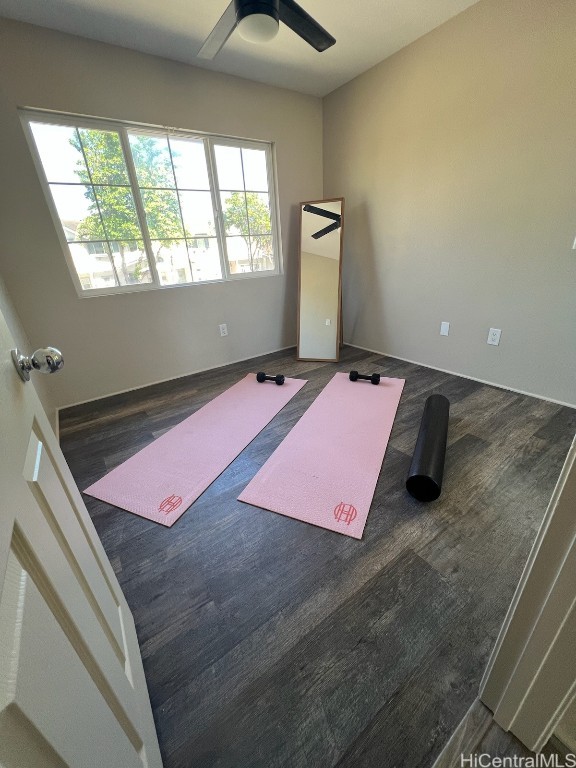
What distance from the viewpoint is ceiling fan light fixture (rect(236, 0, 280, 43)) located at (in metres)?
1.38

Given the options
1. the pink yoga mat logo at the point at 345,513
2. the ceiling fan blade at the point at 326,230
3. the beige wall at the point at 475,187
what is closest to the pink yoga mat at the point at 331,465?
the pink yoga mat logo at the point at 345,513

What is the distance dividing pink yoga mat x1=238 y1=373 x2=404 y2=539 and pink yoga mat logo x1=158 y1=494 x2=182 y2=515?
32 cm

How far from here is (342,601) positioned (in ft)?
3.81

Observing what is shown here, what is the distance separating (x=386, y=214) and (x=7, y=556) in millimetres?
3432

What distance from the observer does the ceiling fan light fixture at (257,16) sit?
1381mm

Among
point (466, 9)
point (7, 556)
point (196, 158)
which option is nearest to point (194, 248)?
point (196, 158)

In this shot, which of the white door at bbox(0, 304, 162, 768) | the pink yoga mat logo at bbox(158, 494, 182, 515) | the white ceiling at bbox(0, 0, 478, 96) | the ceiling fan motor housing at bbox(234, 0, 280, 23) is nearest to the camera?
the white door at bbox(0, 304, 162, 768)

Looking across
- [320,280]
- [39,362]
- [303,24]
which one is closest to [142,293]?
[320,280]

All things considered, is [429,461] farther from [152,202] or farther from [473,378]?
[152,202]

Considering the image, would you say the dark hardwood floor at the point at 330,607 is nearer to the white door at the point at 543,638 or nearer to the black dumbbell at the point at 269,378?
the white door at the point at 543,638

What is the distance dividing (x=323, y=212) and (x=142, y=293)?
194 cm

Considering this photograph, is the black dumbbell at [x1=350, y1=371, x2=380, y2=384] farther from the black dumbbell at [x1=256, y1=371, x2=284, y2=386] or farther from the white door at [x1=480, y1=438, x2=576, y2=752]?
the white door at [x1=480, y1=438, x2=576, y2=752]

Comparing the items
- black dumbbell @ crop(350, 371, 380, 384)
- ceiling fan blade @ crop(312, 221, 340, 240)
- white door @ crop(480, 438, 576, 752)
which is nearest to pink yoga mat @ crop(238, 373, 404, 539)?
black dumbbell @ crop(350, 371, 380, 384)

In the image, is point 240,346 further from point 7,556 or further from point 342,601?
point 7,556
